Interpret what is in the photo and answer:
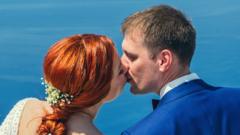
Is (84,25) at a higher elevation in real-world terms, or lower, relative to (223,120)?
lower

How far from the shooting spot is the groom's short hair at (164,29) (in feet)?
5.89

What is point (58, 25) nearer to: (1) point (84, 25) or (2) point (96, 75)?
(1) point (84, 25)

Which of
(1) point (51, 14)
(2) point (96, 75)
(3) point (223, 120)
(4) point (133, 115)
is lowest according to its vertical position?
(4) point (133, 115)

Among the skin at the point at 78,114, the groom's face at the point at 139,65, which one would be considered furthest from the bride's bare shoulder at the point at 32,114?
the groom's face at the point at 139,65

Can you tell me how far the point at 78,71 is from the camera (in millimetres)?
1690

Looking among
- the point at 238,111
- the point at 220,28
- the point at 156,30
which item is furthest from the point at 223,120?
the point at 220,28

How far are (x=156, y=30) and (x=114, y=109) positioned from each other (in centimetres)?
401

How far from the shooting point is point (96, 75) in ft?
5.59

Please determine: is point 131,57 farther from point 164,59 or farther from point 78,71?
point 78,71

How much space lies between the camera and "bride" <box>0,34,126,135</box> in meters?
1.70

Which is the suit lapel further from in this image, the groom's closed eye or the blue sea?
the blue sea

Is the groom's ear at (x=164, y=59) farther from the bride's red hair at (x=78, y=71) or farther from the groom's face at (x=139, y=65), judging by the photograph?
the bride's red hair at (x=78, y=71)

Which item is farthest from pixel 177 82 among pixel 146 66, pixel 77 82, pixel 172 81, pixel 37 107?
pixel 37 107

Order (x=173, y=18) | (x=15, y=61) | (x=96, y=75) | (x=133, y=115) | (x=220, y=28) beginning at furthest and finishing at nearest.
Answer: (x=220, y=28)
(x=15, y=61)
(x=133, y=115)
(x=173, y=18)
(x=96, y=75)
